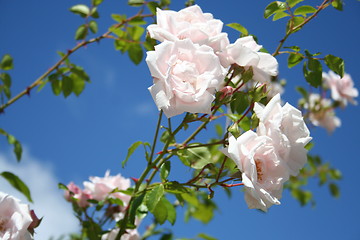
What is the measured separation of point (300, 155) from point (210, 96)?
0.26 metres

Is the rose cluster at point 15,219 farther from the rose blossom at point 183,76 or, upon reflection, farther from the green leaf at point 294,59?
the green leaf at point 294,59

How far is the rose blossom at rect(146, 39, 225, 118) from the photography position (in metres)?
0.89

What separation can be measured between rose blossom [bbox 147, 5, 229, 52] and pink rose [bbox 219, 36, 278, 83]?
29mm

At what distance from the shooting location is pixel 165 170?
118 centimetres

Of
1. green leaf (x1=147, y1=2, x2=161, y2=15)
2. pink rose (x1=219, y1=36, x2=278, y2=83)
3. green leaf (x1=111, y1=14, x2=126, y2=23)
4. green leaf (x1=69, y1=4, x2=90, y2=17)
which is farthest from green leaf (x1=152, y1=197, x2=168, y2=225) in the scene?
green leaf (x1=69, y1=4, x2=90, y2=17)

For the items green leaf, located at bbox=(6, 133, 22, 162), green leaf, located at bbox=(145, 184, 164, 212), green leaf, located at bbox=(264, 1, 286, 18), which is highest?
green leaf, located at bbox=(264, 1, 286, 18)

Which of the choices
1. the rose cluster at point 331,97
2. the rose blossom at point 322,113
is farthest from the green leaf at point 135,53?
the rose cluster at point 331,97

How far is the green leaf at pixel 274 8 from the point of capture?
4.07ft

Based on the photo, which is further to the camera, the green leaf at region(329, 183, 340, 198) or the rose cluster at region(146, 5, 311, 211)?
the green leaf at region(329, 183, 340, 198)

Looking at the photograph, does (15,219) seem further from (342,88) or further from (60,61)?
(342,88)

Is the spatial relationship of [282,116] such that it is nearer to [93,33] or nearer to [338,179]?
[93,33]

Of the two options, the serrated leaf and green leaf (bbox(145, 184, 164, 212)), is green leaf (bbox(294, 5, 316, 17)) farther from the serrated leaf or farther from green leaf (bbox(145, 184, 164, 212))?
the serrated leaf

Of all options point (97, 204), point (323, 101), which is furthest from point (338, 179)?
point (97, 204)

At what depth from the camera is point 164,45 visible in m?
0.93
